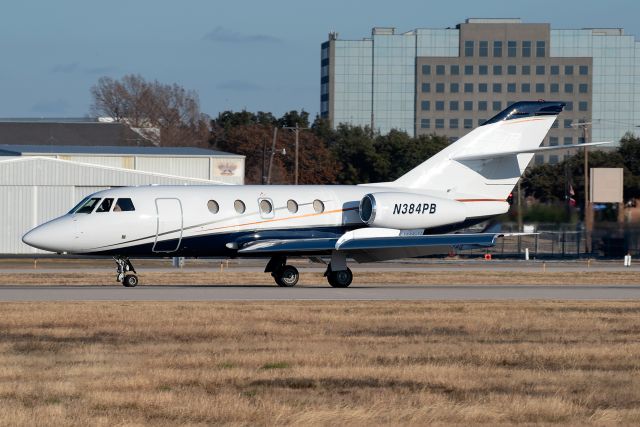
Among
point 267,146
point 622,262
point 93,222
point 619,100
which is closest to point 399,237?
point 93,222

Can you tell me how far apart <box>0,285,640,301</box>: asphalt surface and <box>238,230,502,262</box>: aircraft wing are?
1057mm

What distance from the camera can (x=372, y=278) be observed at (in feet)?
137

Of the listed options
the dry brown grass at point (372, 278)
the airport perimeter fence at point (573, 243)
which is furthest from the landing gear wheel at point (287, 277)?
the airport perimeter fence at point (573, 243)

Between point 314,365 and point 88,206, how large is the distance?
57.6 feet

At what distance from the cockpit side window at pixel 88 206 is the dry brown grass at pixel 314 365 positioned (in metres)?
7.60

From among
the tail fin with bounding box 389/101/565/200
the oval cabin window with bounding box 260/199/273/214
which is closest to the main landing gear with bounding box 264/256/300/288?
the oval cabin window with bounding box 260/199/273/214

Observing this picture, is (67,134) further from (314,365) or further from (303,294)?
(314,365)

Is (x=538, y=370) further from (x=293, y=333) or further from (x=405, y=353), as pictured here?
(x=293, y=333)

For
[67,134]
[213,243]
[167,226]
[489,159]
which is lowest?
[213,243]

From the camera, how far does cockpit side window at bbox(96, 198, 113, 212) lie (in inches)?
1272

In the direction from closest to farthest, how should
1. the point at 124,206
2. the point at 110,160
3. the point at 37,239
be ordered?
the point at 37,239 < the point at 124,206 < the point at 110,160

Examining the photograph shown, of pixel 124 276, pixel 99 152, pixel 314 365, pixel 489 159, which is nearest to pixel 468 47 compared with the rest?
pixel 99 152

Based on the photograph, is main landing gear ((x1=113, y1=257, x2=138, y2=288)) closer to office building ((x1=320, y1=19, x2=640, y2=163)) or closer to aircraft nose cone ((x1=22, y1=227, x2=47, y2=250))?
aircraft nose cone ((x1=22, y1=227, x2=47, y2=250))

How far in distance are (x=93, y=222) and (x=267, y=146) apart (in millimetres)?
80753
